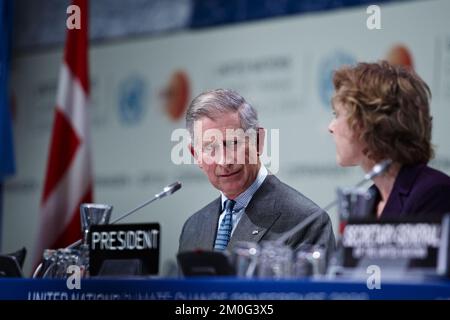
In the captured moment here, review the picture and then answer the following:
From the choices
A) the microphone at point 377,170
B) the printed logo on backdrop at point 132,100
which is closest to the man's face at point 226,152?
the microphone at point 377,170

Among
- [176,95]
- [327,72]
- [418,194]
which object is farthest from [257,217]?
[176,95]

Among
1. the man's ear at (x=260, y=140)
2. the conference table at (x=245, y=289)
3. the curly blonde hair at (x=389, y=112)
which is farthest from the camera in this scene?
the man's ear at (x=260, y=140)

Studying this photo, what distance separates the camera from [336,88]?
2510 millimetres

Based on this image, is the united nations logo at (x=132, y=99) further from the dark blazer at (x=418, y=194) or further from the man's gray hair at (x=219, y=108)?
the dark blazer at (x=418, y=194)

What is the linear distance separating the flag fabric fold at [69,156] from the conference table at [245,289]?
2.68 metres

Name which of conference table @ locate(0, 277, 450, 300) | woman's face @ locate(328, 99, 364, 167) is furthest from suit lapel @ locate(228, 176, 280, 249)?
conference table @ locate(0, 277, 450, 300)

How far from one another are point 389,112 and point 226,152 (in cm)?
75

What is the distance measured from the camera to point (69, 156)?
5078 millimetres

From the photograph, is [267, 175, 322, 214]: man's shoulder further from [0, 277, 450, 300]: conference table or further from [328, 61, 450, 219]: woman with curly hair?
[0, 277, 450, 300]: conference table

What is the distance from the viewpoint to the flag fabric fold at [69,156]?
4.95m

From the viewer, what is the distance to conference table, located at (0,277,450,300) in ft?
6.07
